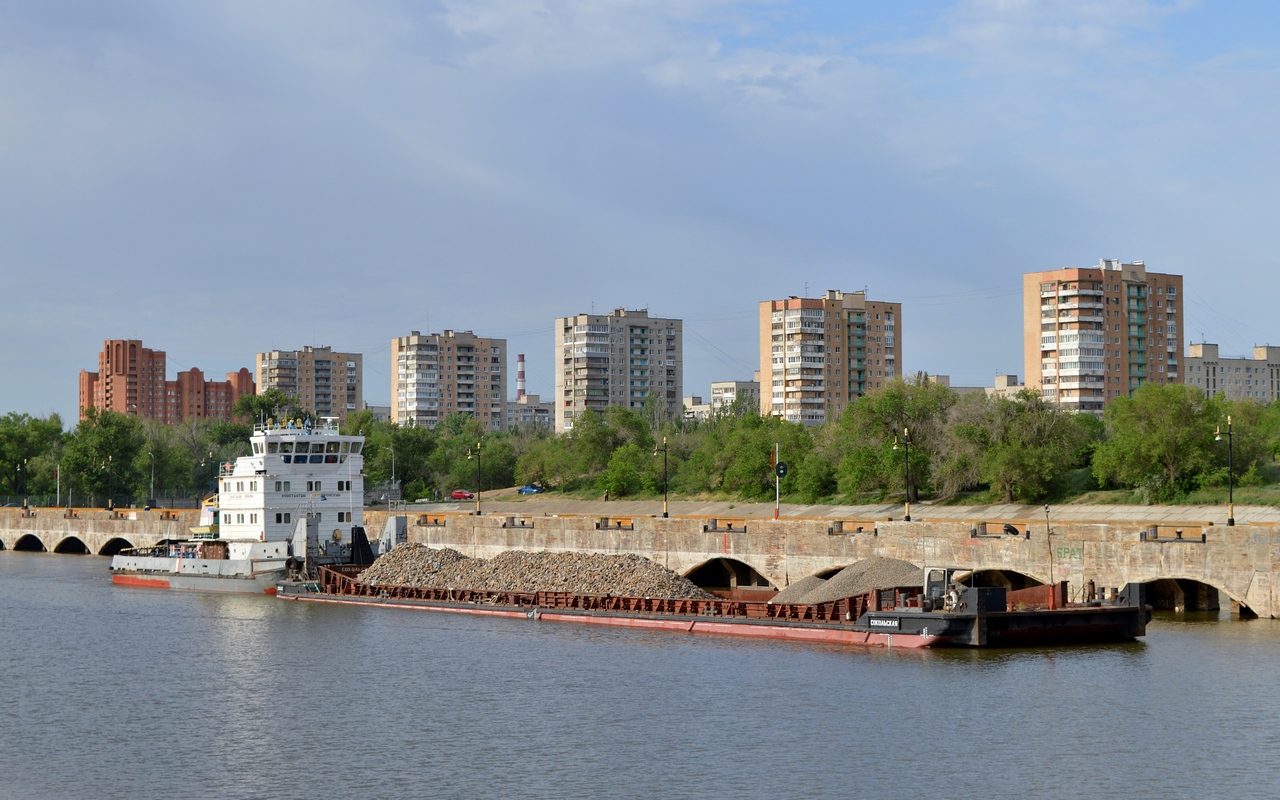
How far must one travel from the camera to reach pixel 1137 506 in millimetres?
82750

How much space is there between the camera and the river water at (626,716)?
30.1 meters

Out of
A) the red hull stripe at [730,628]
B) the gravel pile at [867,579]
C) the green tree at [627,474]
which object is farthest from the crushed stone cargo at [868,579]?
the green tree at [627,474]

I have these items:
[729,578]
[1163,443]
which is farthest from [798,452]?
[729,578]

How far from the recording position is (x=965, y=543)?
188 ft

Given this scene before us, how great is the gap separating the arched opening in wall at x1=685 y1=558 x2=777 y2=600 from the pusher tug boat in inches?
707

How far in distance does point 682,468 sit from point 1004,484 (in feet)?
133

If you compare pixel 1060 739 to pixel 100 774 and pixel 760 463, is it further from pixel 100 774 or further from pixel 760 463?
pixel 760 463

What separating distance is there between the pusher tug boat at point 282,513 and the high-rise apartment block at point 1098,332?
283ft

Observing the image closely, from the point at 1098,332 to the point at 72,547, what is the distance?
9843 cm

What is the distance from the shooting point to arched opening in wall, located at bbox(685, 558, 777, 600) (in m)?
67.4

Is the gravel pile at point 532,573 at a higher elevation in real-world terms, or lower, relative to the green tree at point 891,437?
lower

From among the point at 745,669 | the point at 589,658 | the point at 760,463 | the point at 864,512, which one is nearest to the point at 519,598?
the point at 589,658

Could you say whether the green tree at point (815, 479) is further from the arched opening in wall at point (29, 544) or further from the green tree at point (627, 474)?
the arched opening in wall at point (29, 544)

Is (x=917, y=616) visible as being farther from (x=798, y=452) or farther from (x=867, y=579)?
(x=798, y=452)
